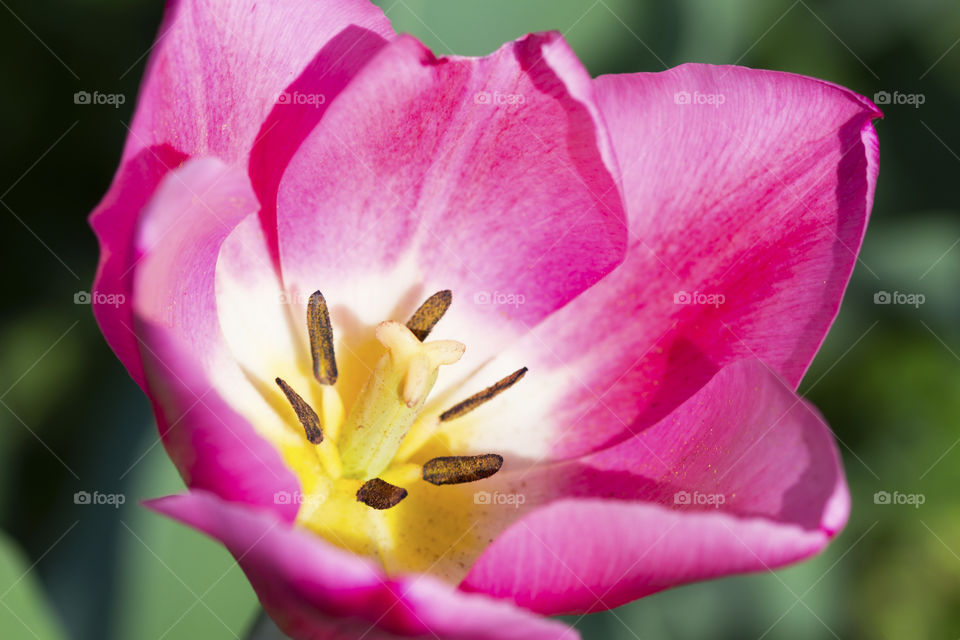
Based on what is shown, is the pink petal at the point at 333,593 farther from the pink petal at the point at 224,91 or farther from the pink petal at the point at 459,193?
the pink petal at the point at 459,193

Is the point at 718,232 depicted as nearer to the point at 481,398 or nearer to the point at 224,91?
the point at 481,398

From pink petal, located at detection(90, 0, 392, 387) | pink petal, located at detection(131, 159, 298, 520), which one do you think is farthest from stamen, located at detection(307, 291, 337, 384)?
pink petal, located at detection(131, 159, 298, 520)

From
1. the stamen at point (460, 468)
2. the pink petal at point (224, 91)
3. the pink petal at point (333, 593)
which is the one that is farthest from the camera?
the stamen at point (460, 468)

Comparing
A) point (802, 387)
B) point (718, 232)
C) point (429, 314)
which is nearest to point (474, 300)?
point (429, 314)

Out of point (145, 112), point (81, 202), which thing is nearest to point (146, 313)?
point (145, 112)

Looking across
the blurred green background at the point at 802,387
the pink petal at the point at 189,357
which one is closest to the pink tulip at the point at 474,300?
the pink petal at the point at 189,357
